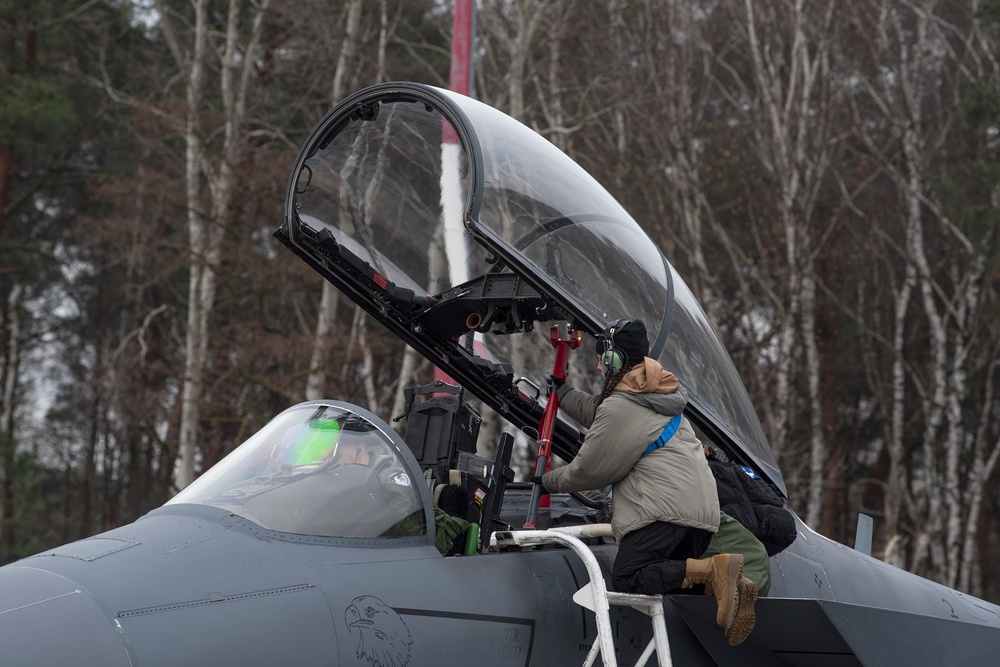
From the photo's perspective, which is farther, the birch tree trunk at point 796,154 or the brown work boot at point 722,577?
the birch tree trunk at point 796,154

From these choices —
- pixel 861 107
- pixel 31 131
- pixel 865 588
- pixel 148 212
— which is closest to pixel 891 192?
pixel 861 107

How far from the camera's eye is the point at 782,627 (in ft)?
15.1

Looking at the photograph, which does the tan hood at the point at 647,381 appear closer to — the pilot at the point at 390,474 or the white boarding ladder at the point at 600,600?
the white boarding ladder at the point at 600,600

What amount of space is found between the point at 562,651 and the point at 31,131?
79.4 ft

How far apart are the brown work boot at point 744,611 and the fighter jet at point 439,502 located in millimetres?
166

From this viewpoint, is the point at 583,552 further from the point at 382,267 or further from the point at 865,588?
the point at 382,267

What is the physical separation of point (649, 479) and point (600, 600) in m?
0.68

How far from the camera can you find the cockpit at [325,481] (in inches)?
161

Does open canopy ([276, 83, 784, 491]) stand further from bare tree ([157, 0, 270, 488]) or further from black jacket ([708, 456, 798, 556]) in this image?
bare tree ([157, 0, 270, 488])

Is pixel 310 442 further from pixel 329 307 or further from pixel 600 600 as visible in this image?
pixel 329 307

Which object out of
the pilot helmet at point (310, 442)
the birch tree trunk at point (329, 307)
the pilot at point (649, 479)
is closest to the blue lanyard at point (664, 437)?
the pilot at point (649, 479)

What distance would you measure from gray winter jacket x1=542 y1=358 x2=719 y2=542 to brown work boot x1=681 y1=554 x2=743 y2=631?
19cm

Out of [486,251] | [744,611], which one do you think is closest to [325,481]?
[744,611]

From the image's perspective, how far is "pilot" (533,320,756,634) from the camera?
451 cm
